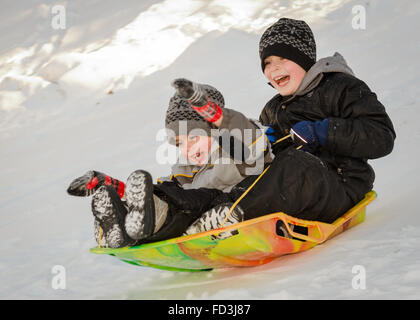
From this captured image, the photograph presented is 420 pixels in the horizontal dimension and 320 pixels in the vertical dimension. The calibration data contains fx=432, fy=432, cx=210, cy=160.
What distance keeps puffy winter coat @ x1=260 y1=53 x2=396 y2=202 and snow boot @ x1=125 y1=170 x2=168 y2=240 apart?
2.06 ft

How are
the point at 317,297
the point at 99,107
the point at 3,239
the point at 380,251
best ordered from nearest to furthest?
the point at 317,297 < the point at 380,251 < the point at 3,239 < the point at 99,107

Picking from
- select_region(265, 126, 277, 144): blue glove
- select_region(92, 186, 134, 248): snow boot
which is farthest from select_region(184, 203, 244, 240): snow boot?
select_region(265, 126, 277, 144): blue glove

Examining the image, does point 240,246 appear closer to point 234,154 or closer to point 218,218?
point 218,218

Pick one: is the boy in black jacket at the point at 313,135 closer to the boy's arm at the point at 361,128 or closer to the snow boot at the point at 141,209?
the boy's arm at the point at 361,128

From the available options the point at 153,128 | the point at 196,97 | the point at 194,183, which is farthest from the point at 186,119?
the point at 153,128

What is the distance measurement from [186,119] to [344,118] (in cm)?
59

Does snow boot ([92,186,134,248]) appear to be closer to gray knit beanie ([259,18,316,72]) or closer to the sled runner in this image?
the sled runner

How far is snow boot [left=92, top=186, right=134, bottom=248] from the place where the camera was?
143 cm

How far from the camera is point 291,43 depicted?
1773mm

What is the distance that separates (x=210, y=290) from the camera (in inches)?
53.8

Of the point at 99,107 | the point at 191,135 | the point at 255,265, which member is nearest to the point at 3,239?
the point at 191,135

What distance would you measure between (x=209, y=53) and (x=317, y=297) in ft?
18.1

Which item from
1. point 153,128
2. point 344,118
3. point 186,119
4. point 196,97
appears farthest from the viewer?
point 153,128
